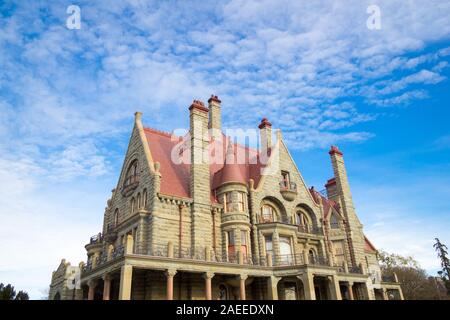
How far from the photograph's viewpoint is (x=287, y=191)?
3184 cm

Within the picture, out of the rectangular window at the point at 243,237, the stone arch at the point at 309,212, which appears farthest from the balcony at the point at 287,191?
the rectangular window at the point at 243,237

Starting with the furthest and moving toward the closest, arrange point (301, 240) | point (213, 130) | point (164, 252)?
point (213, 130) < point (301, 240) < point (164, 252)

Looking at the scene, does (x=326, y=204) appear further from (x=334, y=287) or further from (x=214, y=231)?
(x=214, y=231)

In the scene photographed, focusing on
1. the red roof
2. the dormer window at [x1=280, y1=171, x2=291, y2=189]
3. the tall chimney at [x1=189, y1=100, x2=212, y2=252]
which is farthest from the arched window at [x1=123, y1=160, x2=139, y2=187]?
the dormer window at [x1=280, y1=171, x2=291, y2=189]

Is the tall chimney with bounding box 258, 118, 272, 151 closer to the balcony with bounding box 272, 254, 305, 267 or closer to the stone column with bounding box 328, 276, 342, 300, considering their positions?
the balcony with bounding box 272, 254, 305, 267

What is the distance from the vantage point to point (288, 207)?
31.7 meters

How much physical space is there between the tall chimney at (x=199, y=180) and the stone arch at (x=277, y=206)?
5772 millimetres

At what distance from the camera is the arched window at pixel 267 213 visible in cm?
3042

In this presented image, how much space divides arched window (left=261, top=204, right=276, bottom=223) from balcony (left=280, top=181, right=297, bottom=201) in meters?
1.63

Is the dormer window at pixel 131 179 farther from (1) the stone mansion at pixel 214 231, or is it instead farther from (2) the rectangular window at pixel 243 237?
(2) the rectangular window at pixel 243 237

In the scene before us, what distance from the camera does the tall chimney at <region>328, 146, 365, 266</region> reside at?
34541 mm
